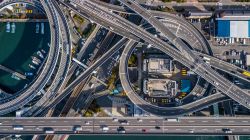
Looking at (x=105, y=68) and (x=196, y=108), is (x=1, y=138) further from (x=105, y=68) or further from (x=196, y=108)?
(x=196, y=108)

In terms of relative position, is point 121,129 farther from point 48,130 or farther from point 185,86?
point 185,86

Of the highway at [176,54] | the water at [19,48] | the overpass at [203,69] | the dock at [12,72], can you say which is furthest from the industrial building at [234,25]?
the dock at [12,72]

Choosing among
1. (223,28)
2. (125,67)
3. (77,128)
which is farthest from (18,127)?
(223,28)

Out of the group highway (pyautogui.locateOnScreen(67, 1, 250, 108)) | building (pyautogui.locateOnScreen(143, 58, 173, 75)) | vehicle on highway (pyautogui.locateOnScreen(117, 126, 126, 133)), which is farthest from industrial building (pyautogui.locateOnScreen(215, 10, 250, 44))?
vehicle on highway (pyautogui.locateOnScreen(117, 126, 126, 133))

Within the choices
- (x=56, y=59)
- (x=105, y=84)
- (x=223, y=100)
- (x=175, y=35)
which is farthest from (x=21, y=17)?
(x=223, y=100)

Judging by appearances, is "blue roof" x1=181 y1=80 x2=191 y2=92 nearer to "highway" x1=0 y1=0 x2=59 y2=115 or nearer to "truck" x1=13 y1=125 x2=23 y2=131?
"highway" x1=0 y1=0 x2=59 y2=115

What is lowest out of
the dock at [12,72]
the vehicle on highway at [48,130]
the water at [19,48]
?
the vehicle on highway at [48,130]

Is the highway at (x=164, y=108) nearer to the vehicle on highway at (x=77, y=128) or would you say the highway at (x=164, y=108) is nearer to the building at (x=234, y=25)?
the vehicle on highway at (x=77, y=128)
